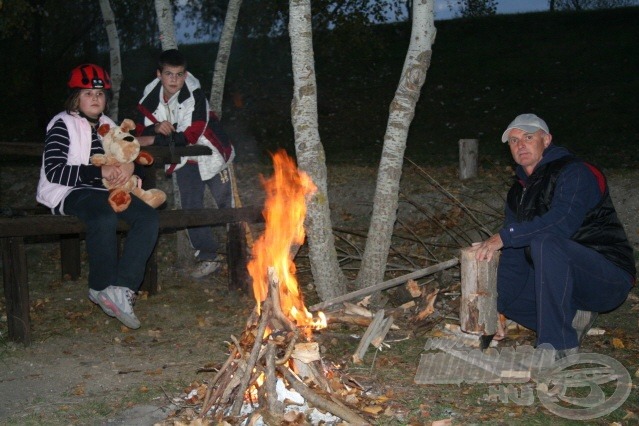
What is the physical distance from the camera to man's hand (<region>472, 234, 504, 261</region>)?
5137 mm

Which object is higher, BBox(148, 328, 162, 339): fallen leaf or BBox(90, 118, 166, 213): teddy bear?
BBox(90, 118, 166, 213): teddy bear

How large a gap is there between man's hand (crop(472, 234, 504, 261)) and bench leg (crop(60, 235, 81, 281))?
395 centimetres

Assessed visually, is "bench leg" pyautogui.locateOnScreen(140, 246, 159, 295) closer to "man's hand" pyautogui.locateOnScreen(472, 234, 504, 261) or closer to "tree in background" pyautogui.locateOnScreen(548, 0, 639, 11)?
"man's hand" pyautogui.locateOnScreen(472, 234, 504, 261)

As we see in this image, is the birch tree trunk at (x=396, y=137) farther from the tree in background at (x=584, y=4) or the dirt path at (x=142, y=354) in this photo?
the tree in background at (x=584, y=4)

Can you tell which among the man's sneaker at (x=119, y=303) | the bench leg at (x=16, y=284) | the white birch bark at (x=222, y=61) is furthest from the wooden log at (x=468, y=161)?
the bench leg at (x=16, y=284)

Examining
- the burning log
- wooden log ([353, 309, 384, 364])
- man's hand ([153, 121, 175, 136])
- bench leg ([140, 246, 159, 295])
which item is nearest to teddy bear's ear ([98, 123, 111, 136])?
man's hand ([153, 121, 175, 136])

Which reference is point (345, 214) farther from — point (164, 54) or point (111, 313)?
point (111, 313)

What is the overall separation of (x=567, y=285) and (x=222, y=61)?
5081mm

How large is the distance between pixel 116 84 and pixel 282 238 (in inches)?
299

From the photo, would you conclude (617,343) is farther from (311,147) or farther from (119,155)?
(119,155)

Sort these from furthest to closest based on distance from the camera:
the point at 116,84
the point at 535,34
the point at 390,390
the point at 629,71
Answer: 1. the point at 535,34
2. the point at 629,71
3. the point at 116,84
4. the point at 390,390

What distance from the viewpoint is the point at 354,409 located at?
4.23 m

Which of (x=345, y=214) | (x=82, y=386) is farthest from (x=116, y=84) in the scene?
(x=82, y=386)

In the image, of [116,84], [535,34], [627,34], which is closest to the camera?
[116,84]
